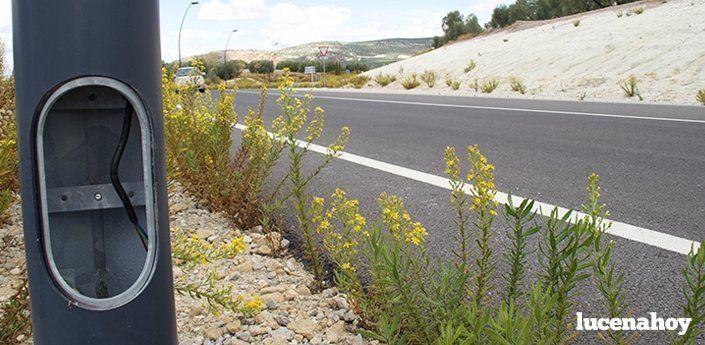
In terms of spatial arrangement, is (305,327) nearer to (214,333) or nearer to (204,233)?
(214,333)

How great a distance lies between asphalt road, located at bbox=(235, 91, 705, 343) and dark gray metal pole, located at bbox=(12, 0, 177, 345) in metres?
1.94

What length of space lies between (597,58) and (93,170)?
2453 cm

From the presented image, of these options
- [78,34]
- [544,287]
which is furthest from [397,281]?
[78,34]

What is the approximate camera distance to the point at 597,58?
23.8 metres

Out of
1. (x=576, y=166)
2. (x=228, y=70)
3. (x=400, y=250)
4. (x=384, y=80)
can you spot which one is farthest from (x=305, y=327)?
(x=228, y=70)

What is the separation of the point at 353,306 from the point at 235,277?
0.70 m

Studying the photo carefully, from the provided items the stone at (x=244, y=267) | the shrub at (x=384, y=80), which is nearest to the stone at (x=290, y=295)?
the stone at (x=244, y=267)

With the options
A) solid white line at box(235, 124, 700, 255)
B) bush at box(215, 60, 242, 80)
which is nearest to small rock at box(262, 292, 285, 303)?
solid white line at box(235, 124, 700, 255)

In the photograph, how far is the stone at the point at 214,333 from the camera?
8.09 feet

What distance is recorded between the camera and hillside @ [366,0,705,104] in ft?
59.4

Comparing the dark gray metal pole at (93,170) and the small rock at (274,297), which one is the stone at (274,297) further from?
the dark gray metal pole at (93,170)

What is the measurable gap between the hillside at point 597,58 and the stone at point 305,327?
1336cm

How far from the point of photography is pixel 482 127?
901cm

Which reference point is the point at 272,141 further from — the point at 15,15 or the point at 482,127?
the point at 482,127
